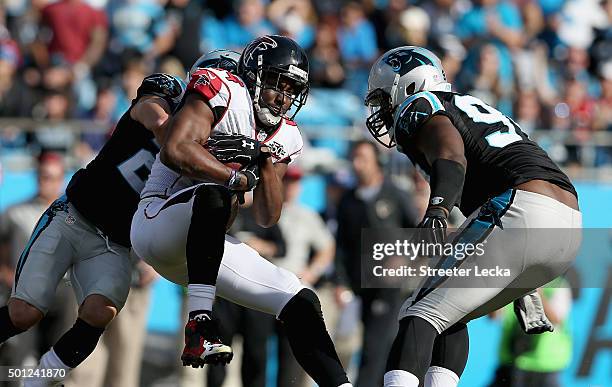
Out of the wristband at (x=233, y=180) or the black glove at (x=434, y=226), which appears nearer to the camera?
the black glove at (x=434, y=226)

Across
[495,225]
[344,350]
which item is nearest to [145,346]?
[344,350]

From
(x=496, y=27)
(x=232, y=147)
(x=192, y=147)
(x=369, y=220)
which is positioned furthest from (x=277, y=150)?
(x=496, y=27)

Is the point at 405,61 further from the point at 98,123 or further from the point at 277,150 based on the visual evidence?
the point at 98,123

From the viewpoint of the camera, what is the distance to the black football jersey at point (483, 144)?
583cm

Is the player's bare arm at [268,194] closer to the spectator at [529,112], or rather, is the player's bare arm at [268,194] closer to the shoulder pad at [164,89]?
the shoulder pad at [164,89]

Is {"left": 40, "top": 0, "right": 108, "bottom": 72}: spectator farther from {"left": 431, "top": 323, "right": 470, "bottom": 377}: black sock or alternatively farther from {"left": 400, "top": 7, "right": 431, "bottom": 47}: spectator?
{"left": 431, "top": 323, "right": 470, "bottom": 377}: black sock

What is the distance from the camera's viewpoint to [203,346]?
5.51 metres

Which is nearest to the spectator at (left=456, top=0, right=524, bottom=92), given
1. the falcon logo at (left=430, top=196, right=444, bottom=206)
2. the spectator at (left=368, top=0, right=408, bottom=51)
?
the spectator at (left=368, top=0, right=408, bottom=51)

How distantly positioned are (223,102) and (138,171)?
3.08ft

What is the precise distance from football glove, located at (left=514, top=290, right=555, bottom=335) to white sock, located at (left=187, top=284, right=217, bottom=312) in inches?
66.2

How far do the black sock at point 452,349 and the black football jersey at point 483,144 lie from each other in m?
0.73

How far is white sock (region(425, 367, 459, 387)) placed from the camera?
608 cm

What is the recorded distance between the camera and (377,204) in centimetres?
967
